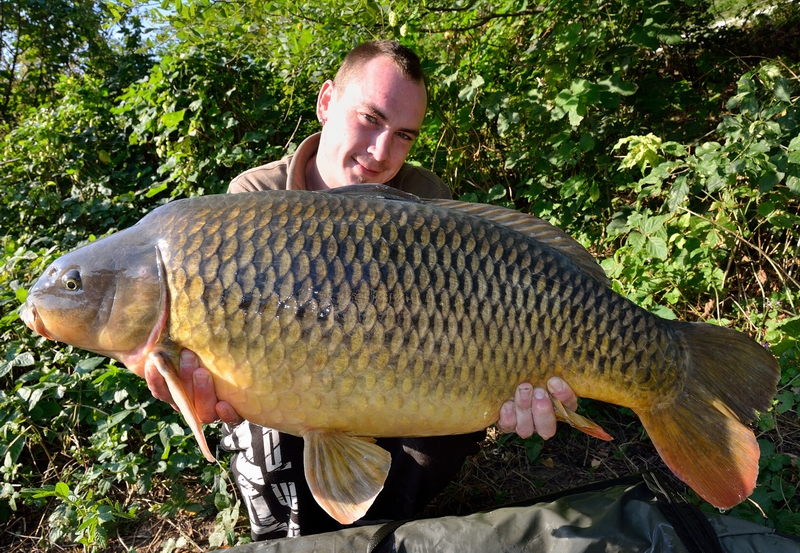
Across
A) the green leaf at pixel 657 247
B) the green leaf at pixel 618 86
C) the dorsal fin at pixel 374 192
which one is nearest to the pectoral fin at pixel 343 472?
the dorsal fin at pixel 374 192

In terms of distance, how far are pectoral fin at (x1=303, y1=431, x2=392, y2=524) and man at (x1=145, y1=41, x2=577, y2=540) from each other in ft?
1.16

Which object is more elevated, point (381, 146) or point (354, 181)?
point (381, 146)

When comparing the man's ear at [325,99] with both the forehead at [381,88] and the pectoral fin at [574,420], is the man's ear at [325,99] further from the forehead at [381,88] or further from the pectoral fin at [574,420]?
the pectoral fin at [574,420]

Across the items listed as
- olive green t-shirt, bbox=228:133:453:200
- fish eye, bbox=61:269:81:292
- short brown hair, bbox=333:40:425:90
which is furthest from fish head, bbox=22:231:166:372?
short brown hair, bbox=333:40:425:90

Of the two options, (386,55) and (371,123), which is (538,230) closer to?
(371,123)

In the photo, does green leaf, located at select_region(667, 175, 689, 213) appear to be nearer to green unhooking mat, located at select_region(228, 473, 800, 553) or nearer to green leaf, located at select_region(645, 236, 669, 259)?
green leaf, located at select_region(645, 236, 669, 259)

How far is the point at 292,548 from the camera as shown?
4.58 ft

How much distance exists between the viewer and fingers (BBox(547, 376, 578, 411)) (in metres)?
1.23

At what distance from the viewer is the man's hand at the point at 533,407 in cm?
124

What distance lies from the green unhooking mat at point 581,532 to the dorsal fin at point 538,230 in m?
0.54

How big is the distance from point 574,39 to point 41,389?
2439mm

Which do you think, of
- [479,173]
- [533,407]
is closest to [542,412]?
[533,407]

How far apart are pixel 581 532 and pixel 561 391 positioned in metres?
0.36

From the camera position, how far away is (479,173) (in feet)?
11.2
